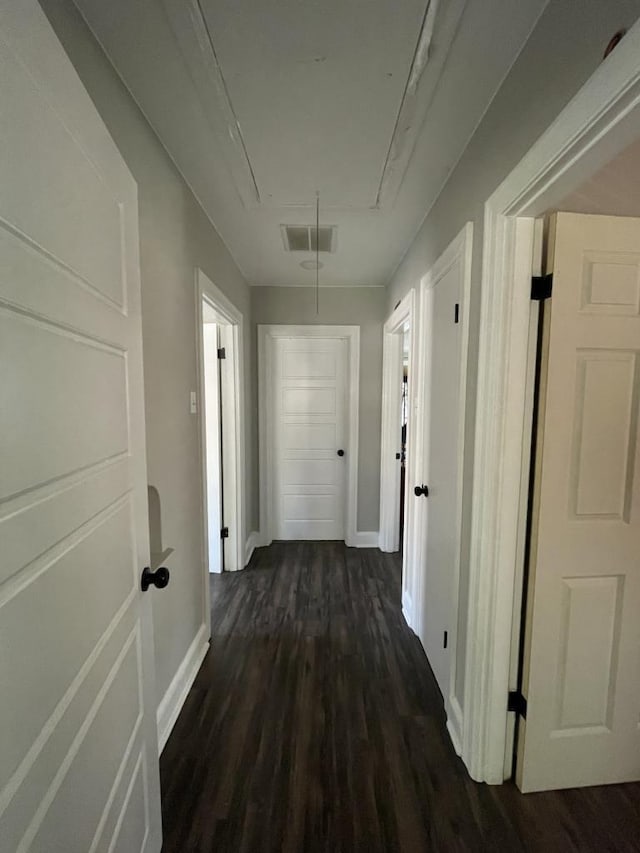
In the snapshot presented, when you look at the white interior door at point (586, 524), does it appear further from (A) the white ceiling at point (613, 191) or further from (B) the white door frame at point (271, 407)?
(B) the white door frame at point (271, 407)

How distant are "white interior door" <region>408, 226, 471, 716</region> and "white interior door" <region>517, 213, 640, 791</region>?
329 mm

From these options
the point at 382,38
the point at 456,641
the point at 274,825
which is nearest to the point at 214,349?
the point at 382,38

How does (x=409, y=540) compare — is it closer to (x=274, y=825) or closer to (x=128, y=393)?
(x=274, y=825)

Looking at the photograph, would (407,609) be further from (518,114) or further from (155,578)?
(518,114)

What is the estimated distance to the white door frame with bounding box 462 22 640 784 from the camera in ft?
3.67

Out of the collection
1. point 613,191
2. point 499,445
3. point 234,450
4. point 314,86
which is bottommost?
point 234,450

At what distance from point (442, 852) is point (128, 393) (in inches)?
66.4

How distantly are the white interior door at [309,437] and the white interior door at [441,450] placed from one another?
1.40 m

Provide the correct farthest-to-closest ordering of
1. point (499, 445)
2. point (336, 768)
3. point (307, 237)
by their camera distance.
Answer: point (307, 237), point (336, 768), point (499, 445)

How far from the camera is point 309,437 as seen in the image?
3541 mm

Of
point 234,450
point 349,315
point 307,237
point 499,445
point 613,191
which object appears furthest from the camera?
point 349,315

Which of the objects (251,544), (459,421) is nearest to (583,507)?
(459,421)

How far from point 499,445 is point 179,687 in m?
1.75

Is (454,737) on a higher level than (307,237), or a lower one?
lower
